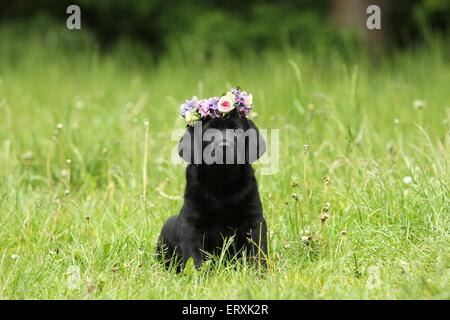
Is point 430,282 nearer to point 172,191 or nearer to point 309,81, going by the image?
point 172,191

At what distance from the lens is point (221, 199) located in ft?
13.6

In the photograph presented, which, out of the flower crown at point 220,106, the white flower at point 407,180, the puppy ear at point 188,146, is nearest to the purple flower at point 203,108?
the flower crown at point 220,106

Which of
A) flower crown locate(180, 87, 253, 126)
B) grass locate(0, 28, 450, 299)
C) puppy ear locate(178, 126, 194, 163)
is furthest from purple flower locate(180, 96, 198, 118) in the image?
grass locate(0, 28, 450, 299)

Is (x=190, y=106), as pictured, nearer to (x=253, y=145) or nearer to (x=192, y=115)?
(x=192, y=115)

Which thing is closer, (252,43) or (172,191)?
(172,191)

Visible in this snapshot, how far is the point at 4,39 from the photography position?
13258mm

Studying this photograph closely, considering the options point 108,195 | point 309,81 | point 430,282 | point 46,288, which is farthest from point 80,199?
point 309,81

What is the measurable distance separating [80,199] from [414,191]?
7.58 feet

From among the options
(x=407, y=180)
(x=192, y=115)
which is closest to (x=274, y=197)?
(x=407, y=180)

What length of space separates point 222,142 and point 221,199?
324 millimetres

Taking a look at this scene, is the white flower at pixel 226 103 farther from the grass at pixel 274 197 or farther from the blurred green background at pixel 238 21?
the blurred green background at pixel 238 21

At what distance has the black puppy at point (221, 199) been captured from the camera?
4.14m

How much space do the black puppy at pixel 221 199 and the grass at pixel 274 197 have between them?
16cm
